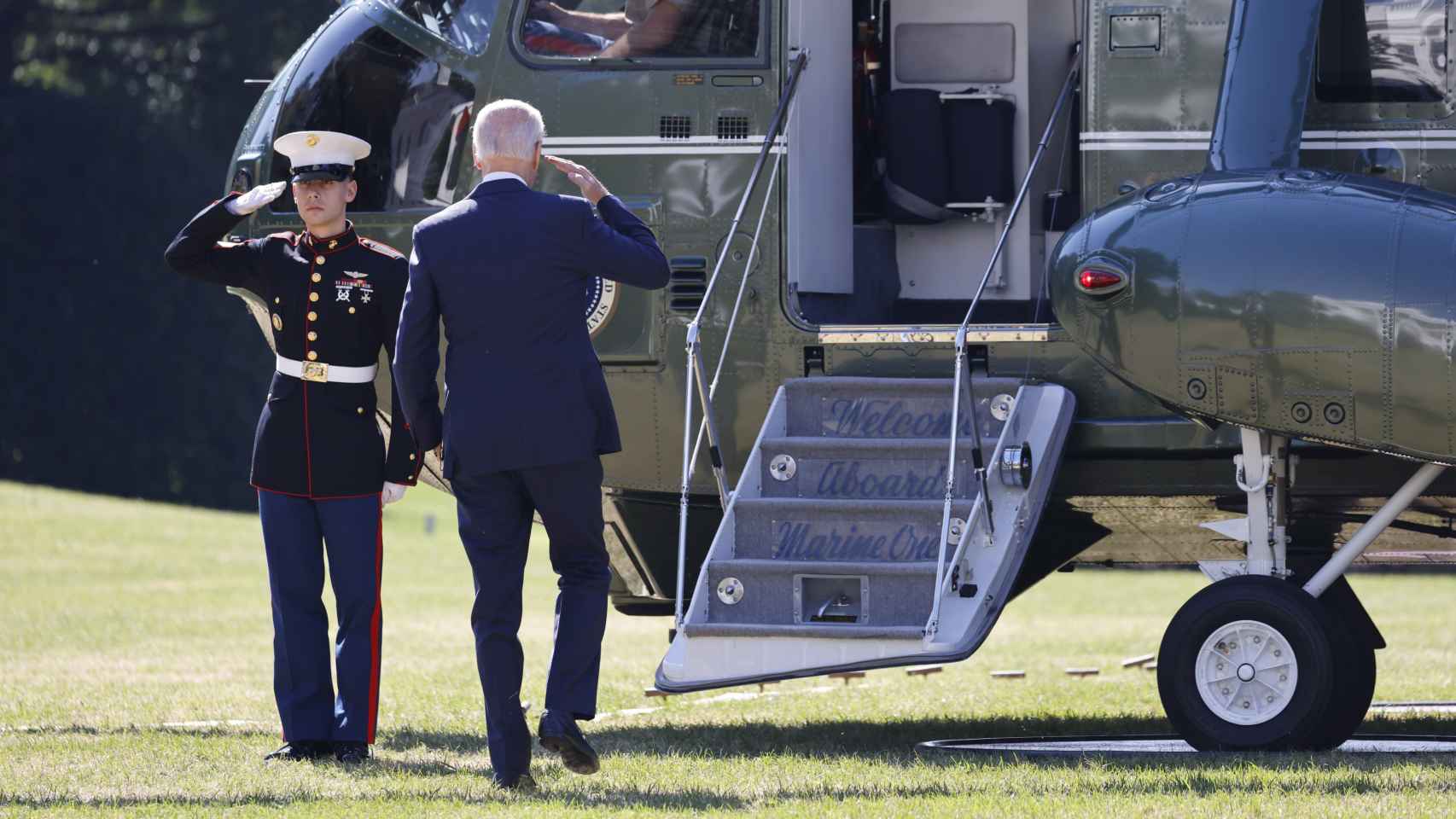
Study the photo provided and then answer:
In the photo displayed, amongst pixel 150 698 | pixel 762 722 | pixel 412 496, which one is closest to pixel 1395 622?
pixel 762 722

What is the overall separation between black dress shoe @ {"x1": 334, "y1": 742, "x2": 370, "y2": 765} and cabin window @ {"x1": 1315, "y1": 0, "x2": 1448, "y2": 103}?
13.4 feet

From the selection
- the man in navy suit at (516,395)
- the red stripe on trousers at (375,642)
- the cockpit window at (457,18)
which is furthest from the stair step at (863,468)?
the cockpit window at (457,18)

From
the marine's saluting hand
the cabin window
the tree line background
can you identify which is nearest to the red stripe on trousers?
the marine's saluting hand

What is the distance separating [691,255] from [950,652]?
215cm

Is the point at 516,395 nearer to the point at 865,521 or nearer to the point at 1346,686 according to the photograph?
the point at 865,521

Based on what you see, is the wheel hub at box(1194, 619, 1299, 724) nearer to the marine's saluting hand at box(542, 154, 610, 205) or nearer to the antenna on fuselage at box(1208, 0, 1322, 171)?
the antenna on fuselage at box(1208, 0, 1322, 171)

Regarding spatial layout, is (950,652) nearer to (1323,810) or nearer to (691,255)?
(1323,810)

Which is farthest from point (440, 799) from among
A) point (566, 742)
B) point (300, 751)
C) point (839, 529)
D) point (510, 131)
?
point (839, 529)

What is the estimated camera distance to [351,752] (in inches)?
260

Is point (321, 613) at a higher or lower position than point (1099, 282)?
lower

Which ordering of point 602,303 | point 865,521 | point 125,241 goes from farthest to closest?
point 125,241, point 602,303, point 865,521

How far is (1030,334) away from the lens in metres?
7.48

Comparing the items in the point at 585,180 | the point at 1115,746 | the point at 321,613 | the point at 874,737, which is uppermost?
the point at 585,180

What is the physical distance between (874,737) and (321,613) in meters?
2.37
